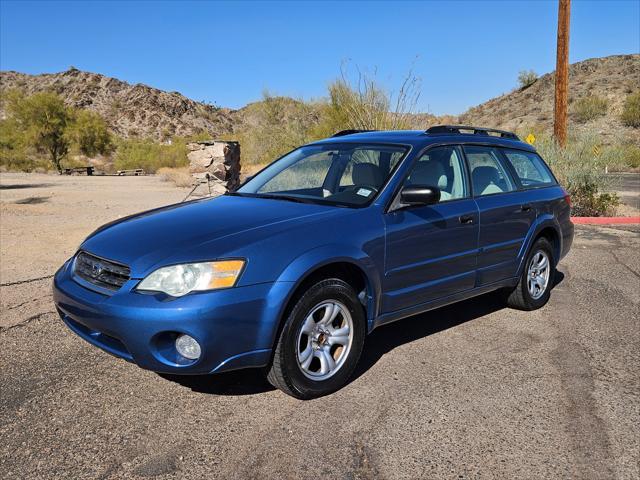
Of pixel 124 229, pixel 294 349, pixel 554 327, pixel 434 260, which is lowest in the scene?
pixel 554 327

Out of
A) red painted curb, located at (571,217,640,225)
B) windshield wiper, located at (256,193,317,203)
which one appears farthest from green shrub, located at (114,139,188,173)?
windshield wiper, located at (256,193,317,203)

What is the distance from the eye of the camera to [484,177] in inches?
210

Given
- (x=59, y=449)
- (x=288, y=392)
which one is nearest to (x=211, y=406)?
(x=288, y=392)

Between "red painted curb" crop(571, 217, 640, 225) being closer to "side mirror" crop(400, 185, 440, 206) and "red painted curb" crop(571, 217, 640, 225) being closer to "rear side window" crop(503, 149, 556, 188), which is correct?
"rear side window" crop(503, 149, 556, 188)

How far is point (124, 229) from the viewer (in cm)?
418

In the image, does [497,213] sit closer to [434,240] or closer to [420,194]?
[434,240]

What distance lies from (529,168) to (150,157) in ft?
146

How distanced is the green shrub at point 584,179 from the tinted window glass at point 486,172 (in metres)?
9.09

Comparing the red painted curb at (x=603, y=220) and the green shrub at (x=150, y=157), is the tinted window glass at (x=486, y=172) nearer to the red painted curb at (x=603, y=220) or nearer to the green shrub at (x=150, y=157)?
the red painted curb at (x=603, y=220)

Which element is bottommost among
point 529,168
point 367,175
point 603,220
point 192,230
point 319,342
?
point 603,220

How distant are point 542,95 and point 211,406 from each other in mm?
67837

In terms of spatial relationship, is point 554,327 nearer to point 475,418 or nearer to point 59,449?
point 475,418

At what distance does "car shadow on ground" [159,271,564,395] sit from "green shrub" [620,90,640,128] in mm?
47970

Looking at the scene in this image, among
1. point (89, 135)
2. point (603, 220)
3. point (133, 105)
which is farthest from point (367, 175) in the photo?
point (133, 105)
